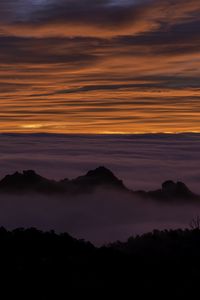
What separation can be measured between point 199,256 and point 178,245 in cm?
315

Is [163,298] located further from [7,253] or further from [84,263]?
[7,253]

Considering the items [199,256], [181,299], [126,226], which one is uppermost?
[126,226]

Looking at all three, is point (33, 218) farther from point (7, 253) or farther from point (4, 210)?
point (7, 253)

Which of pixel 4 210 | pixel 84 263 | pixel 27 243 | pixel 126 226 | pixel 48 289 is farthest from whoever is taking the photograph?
pixel 4 210

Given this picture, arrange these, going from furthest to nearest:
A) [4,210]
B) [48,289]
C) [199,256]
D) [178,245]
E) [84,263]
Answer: [4,210] < [178,245] < [199,256] < [84,263] < [48,289]

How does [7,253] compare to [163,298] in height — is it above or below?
above

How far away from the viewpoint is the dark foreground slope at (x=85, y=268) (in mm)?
26031

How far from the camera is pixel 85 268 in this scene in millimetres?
28734

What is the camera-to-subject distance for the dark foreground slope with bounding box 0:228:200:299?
26.0 metres

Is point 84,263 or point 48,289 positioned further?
point 84,263

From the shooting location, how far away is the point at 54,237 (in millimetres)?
33719

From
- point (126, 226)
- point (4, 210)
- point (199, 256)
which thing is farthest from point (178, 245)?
point (4, 210)

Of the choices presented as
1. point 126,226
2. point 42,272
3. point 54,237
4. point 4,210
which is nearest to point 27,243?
point 54,237

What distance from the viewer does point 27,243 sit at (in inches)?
1257
